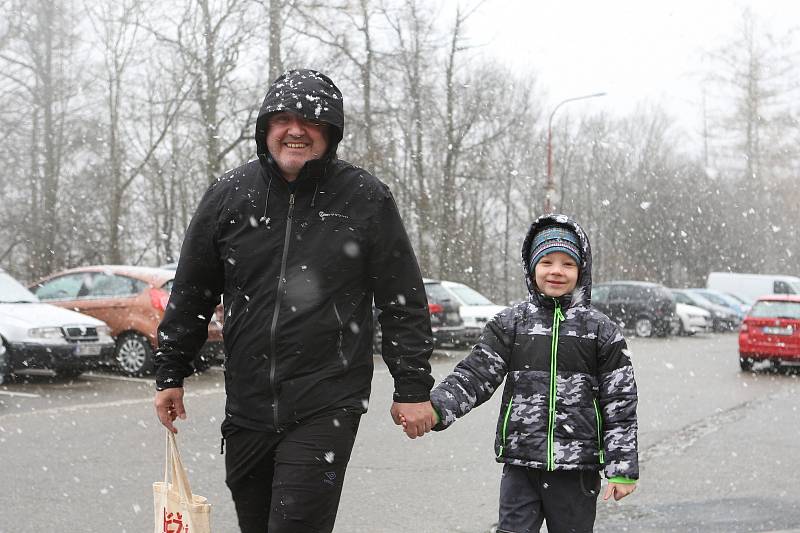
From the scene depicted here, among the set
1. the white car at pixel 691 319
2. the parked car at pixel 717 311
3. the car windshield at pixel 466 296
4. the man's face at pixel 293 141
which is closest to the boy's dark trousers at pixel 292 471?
Result: the man's face at pixel 293 141

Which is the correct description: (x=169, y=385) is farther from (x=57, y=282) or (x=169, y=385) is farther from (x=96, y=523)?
(x=57, y=282)

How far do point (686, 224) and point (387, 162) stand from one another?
26000mm

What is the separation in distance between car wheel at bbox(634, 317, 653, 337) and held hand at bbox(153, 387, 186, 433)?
25.4 m

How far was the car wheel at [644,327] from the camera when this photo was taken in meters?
27.7

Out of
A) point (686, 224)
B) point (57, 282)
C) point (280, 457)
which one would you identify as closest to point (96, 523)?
point (280, 457)

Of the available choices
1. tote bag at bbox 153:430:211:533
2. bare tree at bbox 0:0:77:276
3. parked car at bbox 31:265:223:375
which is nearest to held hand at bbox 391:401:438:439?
tote bag at bbox 153:430:211:533

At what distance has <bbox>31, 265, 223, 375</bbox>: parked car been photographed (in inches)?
508

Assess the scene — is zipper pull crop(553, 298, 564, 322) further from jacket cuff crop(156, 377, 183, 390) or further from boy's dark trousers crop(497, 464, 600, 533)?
jacket cuff crop(156, 377, 183, 390)

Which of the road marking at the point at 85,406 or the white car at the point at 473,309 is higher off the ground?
the white car at the point at 473,309

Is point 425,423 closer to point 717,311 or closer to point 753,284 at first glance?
point 717,311

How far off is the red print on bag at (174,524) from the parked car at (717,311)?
31.4 meters

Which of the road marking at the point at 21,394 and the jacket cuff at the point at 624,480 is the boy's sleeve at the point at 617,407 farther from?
the road marking at the point at 21,394

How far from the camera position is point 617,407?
340cm

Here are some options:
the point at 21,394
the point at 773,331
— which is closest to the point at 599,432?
the point at 21,394
